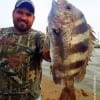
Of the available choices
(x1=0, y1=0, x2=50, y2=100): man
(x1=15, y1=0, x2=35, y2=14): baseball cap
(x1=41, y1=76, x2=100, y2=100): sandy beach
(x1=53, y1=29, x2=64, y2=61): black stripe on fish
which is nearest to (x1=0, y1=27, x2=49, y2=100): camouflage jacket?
(x1=0, y1=0, x2=50, y2=100): man

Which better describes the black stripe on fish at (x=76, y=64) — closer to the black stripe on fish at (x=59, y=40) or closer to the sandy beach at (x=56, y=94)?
the black stripe on fish at (x=59, y=40)

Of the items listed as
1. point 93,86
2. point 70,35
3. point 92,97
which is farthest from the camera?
point 93,86

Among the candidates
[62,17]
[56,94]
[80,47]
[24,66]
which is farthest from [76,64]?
[56,94]

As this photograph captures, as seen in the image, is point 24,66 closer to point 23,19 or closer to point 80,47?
point 23,19

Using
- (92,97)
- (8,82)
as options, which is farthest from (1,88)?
(92,97)

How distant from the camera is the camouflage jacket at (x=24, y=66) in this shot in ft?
12.4

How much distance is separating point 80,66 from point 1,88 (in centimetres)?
144

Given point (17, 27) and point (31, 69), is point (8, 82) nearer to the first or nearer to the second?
point (31, 69)

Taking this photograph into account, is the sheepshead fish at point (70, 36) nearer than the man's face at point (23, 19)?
Yes

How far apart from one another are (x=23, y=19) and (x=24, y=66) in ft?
1.73

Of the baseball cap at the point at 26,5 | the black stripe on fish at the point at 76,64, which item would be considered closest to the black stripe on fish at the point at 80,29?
the black stripe on fish at the point at 76,64

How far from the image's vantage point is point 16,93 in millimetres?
3828

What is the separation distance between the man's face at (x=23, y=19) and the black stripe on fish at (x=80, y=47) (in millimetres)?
1239

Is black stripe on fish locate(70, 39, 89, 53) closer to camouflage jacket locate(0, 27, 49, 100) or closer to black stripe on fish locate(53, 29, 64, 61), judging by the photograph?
black stripe on fish locate(53, 29, 64, 61)
